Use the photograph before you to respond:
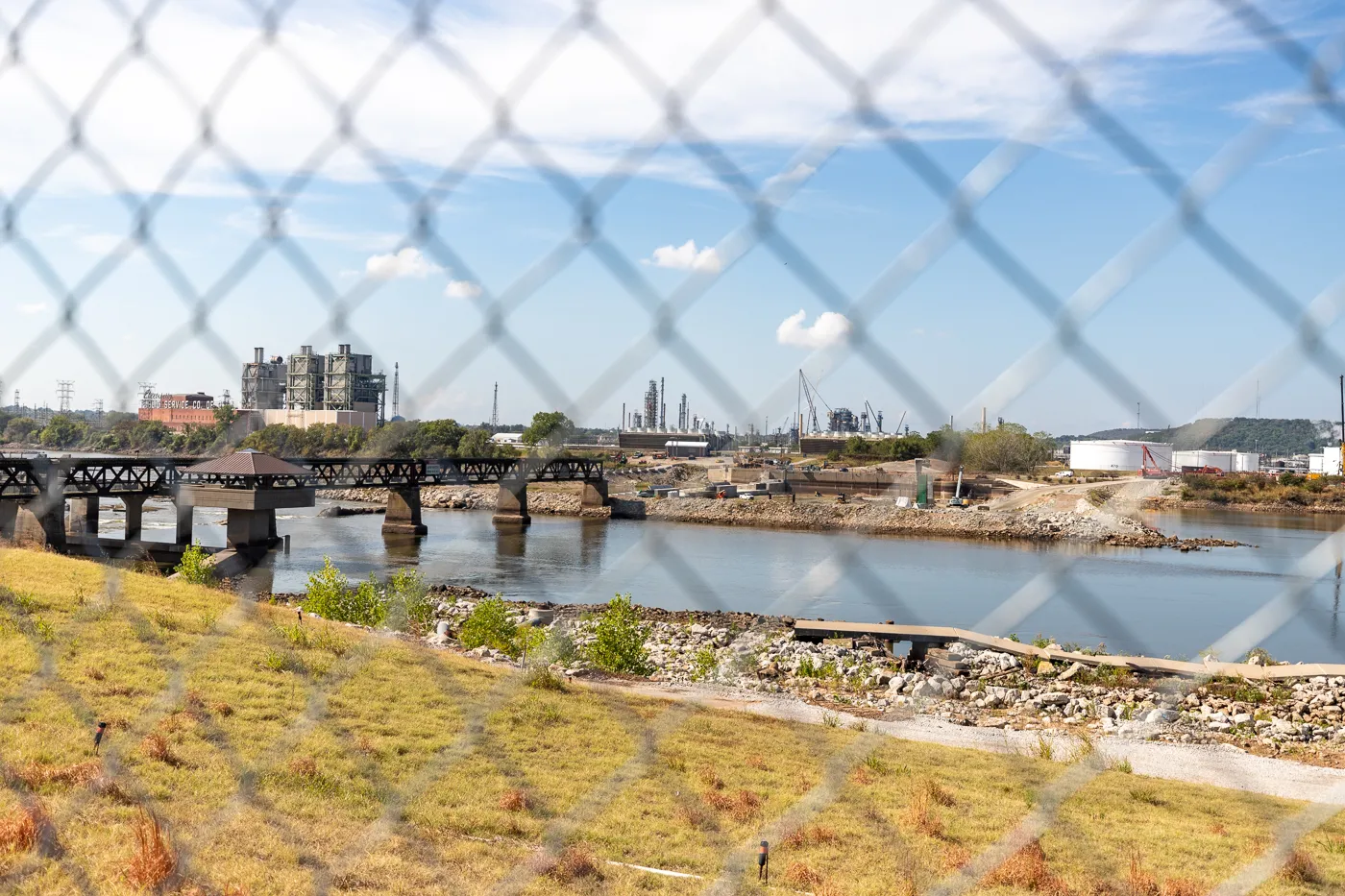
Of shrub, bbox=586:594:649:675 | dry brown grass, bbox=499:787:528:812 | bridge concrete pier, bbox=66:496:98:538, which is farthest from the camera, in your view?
bridge concrete pier, bbox=66:496:98:538

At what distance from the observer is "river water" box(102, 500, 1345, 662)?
38.9 feet

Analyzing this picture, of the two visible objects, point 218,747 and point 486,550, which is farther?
point 486,550

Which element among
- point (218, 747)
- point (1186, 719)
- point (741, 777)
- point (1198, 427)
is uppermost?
point (1198, 427)

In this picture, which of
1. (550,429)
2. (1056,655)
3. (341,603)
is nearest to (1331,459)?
(550,429)

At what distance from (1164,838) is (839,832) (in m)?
1.61

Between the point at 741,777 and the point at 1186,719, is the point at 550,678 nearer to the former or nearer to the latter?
the point at 741,777

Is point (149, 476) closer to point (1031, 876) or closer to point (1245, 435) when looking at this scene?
point (1031, 876)

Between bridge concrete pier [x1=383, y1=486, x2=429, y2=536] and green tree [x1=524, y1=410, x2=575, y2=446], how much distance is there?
23.3m

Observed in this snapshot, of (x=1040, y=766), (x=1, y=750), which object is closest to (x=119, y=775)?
(x=1, y=750)

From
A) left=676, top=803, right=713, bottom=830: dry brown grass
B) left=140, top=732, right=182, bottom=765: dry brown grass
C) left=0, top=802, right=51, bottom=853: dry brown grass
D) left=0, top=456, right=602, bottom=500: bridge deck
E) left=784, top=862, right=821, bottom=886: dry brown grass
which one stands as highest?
left=0, top=456, right=602, bottom=500: bridge deck

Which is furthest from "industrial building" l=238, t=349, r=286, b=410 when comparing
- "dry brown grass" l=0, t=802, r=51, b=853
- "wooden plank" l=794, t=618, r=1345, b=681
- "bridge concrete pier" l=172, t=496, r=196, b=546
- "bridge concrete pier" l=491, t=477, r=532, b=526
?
"bridge concrete pier" l=491, t=477, r=532, b=526

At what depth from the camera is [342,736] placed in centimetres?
481

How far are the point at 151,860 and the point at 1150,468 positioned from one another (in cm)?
262

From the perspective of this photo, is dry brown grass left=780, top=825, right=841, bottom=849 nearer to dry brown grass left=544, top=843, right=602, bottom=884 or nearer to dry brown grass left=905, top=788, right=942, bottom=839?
dry brown grass left=905, top=788, right=942, bottom=839
